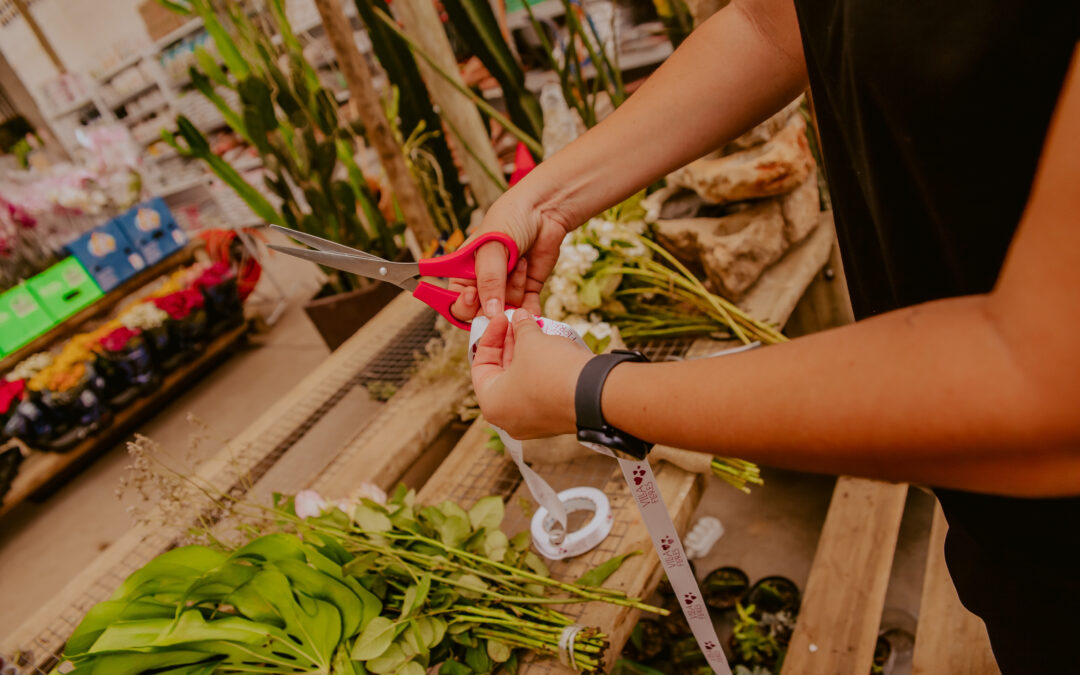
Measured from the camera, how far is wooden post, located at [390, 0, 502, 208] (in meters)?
1.86

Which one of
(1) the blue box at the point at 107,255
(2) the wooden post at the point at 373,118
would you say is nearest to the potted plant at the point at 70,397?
(1) the blue box at the point at 107,255

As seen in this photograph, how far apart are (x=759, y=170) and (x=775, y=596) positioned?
1.02m

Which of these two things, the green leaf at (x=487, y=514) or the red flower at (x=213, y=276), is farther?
the red flower at (x=213, y=276)

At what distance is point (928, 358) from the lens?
332 mm

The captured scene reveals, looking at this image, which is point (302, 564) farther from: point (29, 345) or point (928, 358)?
point (29, 345)

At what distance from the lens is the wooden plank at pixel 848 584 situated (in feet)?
3.40

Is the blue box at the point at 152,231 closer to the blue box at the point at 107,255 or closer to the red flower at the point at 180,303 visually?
the blue box at the point at 107,255

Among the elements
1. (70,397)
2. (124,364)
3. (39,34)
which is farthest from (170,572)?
(39,34)

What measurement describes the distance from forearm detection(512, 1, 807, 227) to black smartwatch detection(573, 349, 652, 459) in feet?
1.04

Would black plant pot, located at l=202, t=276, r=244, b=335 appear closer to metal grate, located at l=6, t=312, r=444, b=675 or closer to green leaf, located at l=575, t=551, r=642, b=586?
metal grate, located at l=6, t=312, r=444, b=675

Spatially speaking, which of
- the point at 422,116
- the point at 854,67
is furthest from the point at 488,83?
the point at 854,67

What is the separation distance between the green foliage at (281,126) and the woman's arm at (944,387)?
2.23 metres

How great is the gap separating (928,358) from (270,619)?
87cm

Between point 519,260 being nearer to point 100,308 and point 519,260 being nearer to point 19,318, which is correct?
point 19,318
